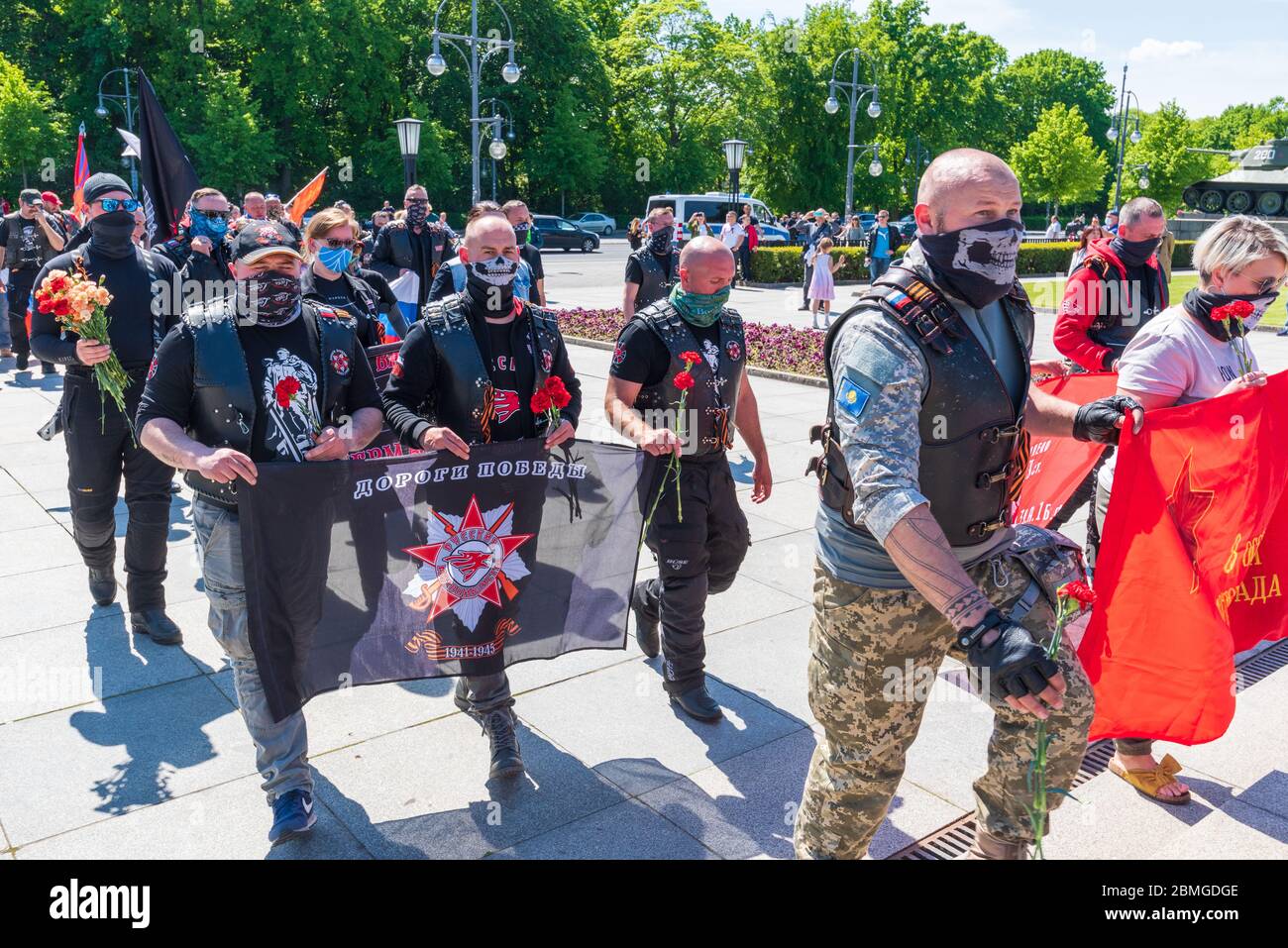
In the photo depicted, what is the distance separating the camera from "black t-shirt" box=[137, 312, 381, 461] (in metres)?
3.76

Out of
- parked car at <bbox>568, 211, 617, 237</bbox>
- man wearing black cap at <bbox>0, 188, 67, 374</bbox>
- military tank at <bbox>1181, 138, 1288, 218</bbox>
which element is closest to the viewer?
man wearing black cap at <bbox>0, 188, 67, 374</bbox>

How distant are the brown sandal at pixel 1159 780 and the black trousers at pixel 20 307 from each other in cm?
1364

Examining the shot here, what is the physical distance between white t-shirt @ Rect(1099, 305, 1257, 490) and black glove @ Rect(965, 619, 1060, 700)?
1879 millimetres

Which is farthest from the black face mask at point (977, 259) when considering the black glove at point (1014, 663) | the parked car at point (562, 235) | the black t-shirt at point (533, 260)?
the parked car at point (562, 235)

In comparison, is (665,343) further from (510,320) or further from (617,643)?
(617,643)

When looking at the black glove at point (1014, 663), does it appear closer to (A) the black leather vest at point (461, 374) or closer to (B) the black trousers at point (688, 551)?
(B) the black trousers at point (688, 551)

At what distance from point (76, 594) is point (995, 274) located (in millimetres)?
5433

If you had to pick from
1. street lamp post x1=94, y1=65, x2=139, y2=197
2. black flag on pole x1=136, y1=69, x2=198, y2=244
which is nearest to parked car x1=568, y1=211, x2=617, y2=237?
street lamp post x1=94, y1=65, x2=139, y2=197

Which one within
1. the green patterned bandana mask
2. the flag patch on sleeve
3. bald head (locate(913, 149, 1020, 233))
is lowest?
the flag patch on sleeve

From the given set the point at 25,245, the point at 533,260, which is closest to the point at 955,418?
the point at 533,260

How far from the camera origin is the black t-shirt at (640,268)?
358 inches

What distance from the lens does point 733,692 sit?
16.3 feet

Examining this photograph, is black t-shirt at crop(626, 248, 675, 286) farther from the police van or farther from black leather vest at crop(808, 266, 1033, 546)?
the police van
